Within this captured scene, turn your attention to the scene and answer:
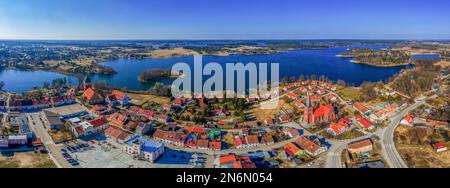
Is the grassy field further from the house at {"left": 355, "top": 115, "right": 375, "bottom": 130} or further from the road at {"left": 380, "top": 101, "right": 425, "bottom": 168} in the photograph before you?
the house at {"left": 355, "top": 115, "right": 375, "bottom": 130}

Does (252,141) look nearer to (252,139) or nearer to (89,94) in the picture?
(252,139)

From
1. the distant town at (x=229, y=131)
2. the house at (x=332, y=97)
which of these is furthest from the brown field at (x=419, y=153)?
the house at (x=332, y=97)

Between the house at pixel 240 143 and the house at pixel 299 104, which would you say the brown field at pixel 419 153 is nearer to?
the house at pixel 299 104

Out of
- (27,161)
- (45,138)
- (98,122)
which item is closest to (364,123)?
(98,122)

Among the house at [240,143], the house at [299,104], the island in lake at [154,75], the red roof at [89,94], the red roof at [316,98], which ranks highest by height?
the island in lake at [154,75]

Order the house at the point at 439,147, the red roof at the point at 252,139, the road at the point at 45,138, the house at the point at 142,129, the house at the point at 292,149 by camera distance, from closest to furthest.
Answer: the road at the point at 45,138 → the house at the point at 292,149 → the house at the point at 439,147 → the red roof at the point at 252,139 → the house at the point at 142,129

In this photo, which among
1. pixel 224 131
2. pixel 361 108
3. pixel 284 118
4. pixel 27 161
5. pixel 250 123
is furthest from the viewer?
pixel 361 108
